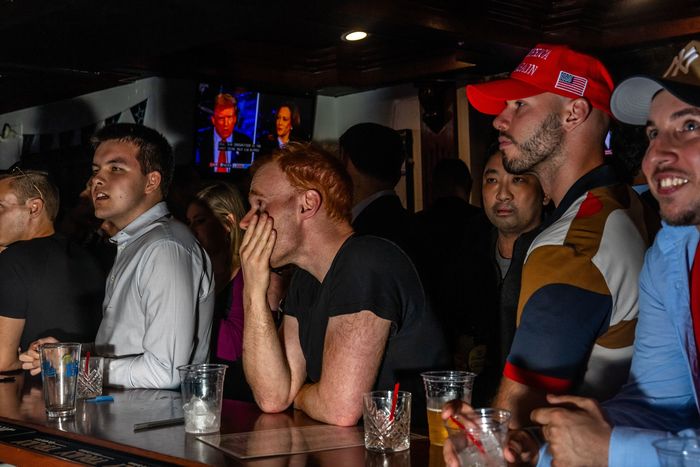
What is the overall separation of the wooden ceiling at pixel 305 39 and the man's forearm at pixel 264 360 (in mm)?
2463

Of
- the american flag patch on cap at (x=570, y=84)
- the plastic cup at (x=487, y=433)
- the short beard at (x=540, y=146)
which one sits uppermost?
the american flag patch on cap at (x=570, y=84)

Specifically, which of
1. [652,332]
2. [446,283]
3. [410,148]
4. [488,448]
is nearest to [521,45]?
[410,148]

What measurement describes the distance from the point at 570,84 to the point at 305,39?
4463 mm

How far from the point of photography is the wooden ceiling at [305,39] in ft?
15.6

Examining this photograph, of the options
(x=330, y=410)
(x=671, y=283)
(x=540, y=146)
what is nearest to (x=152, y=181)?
(x=330, y=410)

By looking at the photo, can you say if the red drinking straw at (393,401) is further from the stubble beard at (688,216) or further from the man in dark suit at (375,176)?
the man in dark suit at (375,176)

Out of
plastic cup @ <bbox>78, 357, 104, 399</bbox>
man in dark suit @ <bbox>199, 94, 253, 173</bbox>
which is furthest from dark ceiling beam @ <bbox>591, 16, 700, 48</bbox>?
plastic cup @ <bbox>78, 357, 104, 399</bbox>

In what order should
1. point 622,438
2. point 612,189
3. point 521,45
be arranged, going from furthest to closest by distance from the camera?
point 521,45
point 612,189
point 622,438

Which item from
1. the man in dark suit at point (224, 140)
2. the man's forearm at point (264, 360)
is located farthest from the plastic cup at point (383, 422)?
the man in dark suit at point (224, 140)

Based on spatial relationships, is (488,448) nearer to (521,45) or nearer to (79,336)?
(79,336)

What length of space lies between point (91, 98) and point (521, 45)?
141 inches

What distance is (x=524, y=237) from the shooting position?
10.8 feet

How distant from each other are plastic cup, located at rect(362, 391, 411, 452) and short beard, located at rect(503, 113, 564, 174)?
74cm

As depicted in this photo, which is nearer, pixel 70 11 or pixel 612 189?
pixel 612 189
